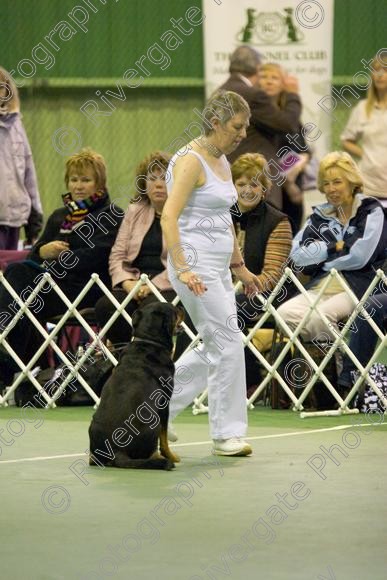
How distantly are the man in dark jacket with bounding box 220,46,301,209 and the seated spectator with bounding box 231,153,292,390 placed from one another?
1.75 meters

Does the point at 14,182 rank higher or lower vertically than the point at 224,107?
lower

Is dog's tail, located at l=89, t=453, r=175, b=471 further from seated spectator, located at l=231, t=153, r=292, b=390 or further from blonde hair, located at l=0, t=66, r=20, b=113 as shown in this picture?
blonde hair, located at l=0, t=66, r=20, b=113

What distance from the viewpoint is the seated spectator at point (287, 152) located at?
328 inches

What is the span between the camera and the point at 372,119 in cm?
825

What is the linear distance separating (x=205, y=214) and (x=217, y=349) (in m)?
0.48

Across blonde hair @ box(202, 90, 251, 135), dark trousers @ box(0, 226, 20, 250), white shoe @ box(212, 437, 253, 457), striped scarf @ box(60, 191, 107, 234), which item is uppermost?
blonde hair @ box(202, 90, 251, 135)

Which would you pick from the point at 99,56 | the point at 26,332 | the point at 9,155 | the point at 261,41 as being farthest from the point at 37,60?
the point at 26,332


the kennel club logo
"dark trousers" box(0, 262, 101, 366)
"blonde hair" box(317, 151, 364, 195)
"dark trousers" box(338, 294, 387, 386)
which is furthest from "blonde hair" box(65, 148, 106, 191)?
the kennel club logo

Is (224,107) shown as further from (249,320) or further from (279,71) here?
(279,71)

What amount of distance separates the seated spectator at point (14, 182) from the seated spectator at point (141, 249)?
1.25 metres

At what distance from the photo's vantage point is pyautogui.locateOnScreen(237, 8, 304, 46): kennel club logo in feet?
28.9

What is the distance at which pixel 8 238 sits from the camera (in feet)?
24.6

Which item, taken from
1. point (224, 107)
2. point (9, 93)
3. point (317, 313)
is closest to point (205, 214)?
point (224, 107)

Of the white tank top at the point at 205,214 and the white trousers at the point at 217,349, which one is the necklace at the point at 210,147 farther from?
the white trousers at the point at 217,349
